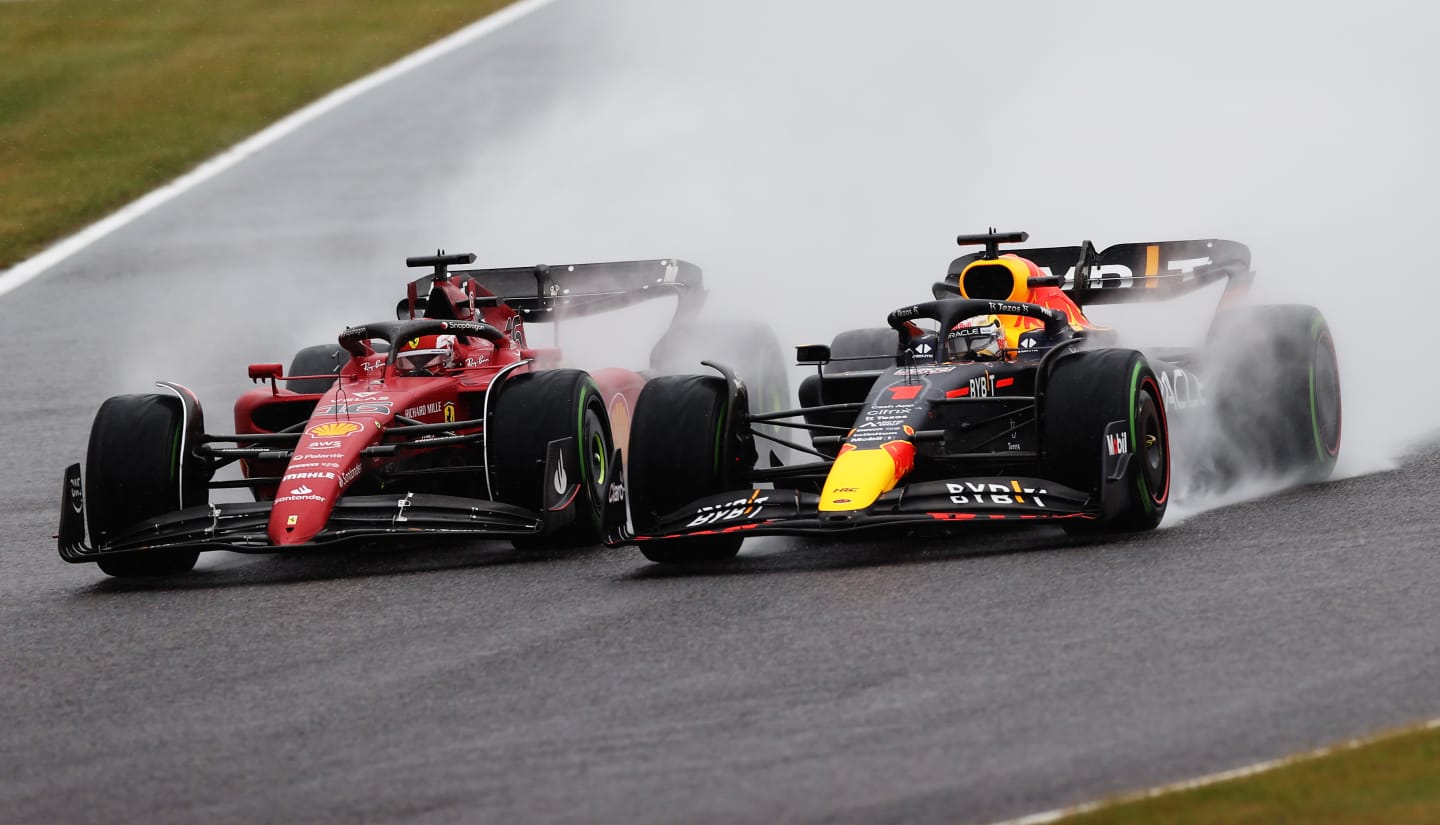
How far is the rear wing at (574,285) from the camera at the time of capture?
15586 millimetres

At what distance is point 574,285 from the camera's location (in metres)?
15.8

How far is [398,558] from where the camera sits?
1241 centimetres

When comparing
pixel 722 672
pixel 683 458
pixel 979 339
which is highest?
pixel 979 339

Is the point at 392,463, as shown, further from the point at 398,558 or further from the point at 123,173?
the point at 123,173

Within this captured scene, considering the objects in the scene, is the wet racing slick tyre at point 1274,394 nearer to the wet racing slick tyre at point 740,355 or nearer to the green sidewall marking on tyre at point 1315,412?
the green sidewall marking on tyre at point 1315,412

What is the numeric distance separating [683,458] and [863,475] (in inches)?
43.3

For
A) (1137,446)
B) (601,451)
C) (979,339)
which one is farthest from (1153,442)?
(601,451)

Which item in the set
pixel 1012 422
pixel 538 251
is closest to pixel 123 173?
pixel 538 251

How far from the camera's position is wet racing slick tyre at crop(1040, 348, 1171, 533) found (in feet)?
35.3

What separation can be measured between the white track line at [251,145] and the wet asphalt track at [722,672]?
12.1 m

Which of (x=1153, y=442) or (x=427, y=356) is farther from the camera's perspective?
(x=427, y=356)

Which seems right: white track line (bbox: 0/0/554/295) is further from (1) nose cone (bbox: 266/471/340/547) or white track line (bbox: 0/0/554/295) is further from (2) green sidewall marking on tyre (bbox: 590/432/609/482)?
(1) nose cone (bbox: 266/471/340/547)

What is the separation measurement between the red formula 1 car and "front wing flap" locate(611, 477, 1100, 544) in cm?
146

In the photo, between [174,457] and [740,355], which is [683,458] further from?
[740,355]
